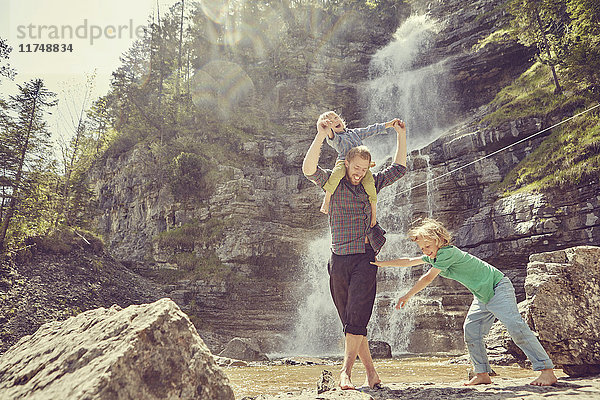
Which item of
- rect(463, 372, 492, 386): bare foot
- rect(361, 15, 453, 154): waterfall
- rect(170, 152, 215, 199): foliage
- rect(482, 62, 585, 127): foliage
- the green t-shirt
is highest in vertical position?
rect(361, 15, 453, 154): waterfall

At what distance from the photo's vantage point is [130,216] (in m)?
27.3

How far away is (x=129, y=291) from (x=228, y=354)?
616 centimetres

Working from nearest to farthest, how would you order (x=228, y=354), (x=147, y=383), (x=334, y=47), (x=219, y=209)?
(x=147, y=383) < (x=228, y=354) < (x=219, y=209) < (x=334, y=47)

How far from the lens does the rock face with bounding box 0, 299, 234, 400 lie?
187cm

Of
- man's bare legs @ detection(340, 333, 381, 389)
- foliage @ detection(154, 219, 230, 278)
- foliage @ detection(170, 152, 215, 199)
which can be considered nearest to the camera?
man's bare legs @ detection(340, 333, 381, 389)

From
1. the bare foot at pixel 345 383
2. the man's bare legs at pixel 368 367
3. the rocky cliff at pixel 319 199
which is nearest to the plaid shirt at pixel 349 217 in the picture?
the man's bare legs at pixel 368 367

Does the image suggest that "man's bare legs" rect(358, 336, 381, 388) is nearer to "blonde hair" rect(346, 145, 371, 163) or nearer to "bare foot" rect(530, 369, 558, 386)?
"bare foot" rect(530, 369, 558, 386)

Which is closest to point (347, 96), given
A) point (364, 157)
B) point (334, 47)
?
point (334, 47)

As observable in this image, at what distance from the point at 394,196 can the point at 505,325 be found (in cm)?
1806

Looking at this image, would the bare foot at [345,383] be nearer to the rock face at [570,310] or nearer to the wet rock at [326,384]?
the wet rock at [326,384]

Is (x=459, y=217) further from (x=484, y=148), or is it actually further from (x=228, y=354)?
(x=228, y=354)

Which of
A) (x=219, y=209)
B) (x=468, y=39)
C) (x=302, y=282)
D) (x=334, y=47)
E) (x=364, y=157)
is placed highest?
(x=334, y=47)

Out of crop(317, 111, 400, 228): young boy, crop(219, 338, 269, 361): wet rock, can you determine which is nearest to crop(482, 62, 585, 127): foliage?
crop(219, 338, 269, 361): wet rock

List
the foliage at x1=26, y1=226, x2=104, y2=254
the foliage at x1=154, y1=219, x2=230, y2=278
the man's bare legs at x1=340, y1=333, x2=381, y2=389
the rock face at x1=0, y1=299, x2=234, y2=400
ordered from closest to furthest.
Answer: the rock face at x1=0, y1=299, x2=234, y2=400
the man's bare legs at x1=340, y1=333, x2=381, y2=389
the foliage at x1=26, y1=226, x2=104, y2=254
the foliage at x1=154, y1=219, x2=230, y2=278
